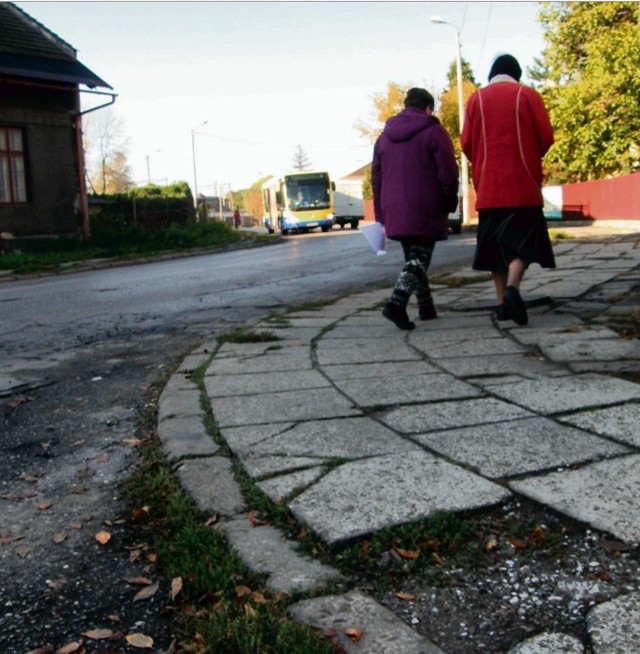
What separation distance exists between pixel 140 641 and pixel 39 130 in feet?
66.5

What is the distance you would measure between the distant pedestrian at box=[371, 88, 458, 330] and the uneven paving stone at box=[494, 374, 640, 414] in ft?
6.26

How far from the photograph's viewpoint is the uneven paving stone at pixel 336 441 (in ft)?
9.45

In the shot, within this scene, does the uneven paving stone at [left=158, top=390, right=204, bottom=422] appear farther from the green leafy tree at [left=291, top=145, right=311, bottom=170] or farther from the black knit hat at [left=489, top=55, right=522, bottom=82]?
the green leafy tree at [left=291, top=145, right=311, bottom=170]

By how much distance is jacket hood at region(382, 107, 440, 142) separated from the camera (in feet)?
17.9

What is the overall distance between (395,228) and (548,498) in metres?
3.38

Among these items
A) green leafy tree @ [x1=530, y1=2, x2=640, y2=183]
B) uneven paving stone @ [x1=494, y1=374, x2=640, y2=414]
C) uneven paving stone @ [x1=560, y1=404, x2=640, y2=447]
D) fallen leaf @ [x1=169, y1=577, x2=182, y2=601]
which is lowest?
fallen leaf @ [x1=169, y1=577, x2=182, y2=601]

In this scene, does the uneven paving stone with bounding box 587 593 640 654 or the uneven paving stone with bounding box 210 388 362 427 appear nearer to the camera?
the uneven paving stone with bounding box 587 593 640 654

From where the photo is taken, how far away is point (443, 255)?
43.9 ft

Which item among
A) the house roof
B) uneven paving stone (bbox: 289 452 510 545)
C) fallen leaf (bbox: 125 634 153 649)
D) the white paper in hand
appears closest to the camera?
fallen leaf (bbox: 125 634 153 649)

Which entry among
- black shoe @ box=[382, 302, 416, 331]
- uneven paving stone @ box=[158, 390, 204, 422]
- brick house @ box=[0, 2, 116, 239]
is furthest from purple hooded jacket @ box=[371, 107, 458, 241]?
brick house @ box=[0, 2, 116, 239]

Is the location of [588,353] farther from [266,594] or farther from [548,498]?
[266,594]

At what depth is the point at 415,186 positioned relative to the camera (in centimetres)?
550

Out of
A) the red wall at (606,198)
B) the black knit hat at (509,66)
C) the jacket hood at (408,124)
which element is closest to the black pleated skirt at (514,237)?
the jacket hood at (408,124)

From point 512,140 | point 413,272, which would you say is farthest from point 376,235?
point 512,140
